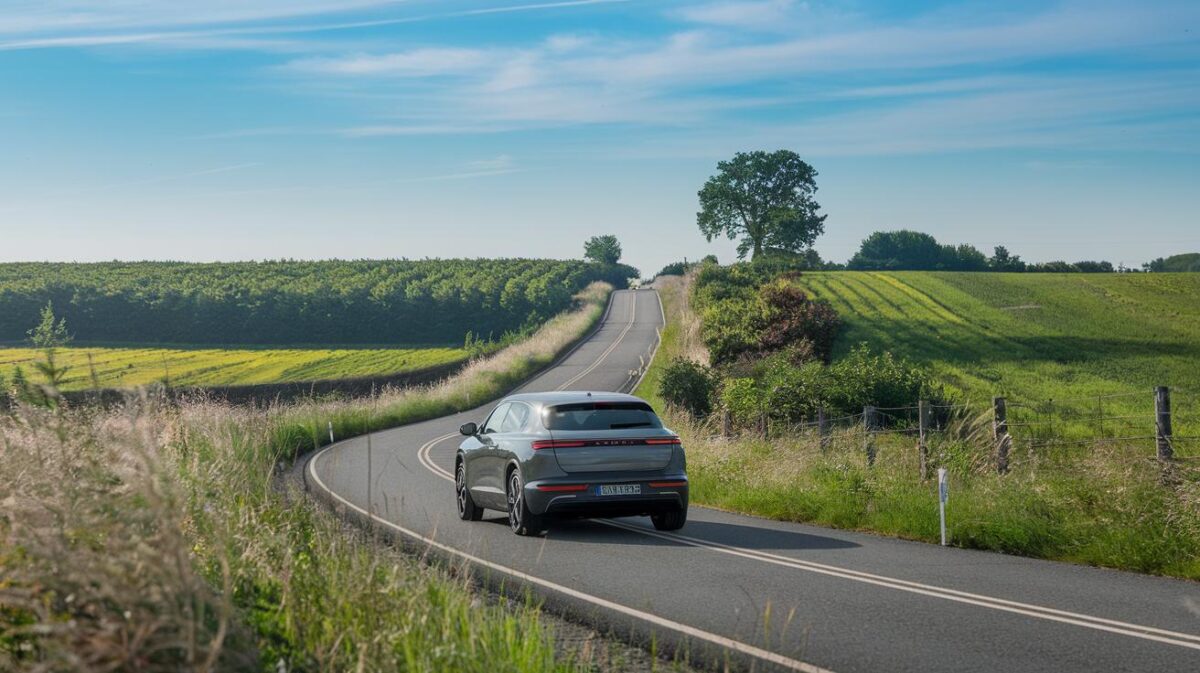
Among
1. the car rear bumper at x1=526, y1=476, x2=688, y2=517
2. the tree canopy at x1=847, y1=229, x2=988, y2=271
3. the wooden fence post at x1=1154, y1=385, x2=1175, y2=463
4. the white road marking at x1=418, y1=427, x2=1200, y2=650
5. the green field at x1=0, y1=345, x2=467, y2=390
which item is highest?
the tree canopy at x1=847, y1=229, x2=988, y2=271

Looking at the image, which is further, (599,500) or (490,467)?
(490,467)

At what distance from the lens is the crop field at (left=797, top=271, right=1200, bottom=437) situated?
4375 cm

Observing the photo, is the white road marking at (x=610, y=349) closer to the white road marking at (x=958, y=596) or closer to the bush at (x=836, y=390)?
the bush at (x=836, y=390)

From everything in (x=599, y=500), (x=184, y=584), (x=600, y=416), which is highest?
(x=184, y=584)

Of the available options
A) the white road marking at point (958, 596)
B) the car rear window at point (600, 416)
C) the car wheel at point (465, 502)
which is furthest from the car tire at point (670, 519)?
the car wheel at point (465, 502)

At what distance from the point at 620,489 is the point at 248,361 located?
3120 inches

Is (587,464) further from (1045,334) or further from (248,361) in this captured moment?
(248,361)

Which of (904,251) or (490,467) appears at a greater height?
(904,251)

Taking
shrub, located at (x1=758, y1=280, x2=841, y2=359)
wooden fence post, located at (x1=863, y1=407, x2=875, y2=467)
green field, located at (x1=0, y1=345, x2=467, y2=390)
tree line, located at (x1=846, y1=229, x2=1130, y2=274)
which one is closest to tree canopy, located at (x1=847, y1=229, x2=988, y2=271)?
tree line, located at (x1=846, y1=229, x2=1130, y2=274)

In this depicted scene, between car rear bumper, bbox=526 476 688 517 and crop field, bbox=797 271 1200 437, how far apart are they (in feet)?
73.2

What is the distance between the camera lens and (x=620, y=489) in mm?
14148

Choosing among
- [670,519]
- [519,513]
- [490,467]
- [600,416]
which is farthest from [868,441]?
[519,513]

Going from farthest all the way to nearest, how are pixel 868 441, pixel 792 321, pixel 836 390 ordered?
pixel 792 321
pixel 836 390
pixel 868 441

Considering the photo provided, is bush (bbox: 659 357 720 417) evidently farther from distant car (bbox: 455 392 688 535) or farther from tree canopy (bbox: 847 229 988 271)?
tree canopy (bbox: 847 229 988 271)
